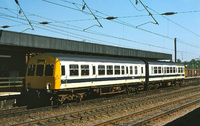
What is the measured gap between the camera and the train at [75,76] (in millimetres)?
13797

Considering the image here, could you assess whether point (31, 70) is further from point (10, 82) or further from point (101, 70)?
point (101, 70)

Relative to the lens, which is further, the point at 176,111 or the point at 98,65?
the point at 98,65

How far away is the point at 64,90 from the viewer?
14.0m

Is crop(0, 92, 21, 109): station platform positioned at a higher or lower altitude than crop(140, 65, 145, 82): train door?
lower

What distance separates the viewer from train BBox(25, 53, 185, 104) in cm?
1380

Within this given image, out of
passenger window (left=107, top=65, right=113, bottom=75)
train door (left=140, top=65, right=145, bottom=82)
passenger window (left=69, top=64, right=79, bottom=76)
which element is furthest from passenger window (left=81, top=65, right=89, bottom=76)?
train door (left=140, top=65, right=145, bottom=82)

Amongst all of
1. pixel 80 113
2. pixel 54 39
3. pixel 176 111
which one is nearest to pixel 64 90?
pixel 80 113

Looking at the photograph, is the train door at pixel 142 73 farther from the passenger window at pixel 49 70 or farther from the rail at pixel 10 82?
the rail at pixel 10 82

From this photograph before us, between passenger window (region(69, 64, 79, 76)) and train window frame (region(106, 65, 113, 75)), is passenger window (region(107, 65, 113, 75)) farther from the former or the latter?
passenger window (region(69, 64, 79, 76))

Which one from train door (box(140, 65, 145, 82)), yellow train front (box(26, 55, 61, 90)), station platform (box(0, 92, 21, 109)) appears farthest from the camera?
train door (box(140, 65, 145, 82))

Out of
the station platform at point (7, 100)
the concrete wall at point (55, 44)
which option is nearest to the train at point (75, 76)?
the station platform at point (7, 100)

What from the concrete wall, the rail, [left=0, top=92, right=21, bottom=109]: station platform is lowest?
[left=0, top=92, right=21, bottom=109]: station platform

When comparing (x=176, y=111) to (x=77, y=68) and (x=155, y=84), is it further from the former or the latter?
(x=155, y=84)

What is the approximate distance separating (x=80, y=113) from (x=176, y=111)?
5.53 meters
